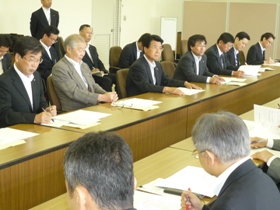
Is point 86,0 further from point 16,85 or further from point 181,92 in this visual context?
point 16,85

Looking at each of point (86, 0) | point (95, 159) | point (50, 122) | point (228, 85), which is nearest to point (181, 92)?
point (228, 85)

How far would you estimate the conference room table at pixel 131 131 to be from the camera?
8.24 ft

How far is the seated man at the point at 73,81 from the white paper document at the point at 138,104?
11 centimetres

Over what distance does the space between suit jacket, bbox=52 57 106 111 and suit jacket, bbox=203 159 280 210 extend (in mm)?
2459

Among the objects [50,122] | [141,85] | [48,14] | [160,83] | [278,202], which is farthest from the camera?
[48,14]

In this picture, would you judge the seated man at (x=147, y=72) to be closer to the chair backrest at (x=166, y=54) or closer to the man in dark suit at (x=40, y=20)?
the man in dark suit at (x=40, y=20)

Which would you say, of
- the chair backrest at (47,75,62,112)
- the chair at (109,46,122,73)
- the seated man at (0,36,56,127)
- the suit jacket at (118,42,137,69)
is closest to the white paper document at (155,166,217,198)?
the seated man at (0,36,56,127)

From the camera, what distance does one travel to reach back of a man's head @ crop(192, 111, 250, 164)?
5.88ft

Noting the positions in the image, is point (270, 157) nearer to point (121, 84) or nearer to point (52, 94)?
point (52, 94)

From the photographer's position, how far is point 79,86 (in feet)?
14.0

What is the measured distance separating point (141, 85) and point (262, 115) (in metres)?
1.62

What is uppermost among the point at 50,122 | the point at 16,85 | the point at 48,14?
the point at 48,14

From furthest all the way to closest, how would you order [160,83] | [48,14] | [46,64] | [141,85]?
[48,14]
[46,64]
[160,83]
[141,85]

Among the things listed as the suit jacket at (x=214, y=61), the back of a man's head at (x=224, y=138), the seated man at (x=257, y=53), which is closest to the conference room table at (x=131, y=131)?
the suit jacket at (x=214, y=61)
